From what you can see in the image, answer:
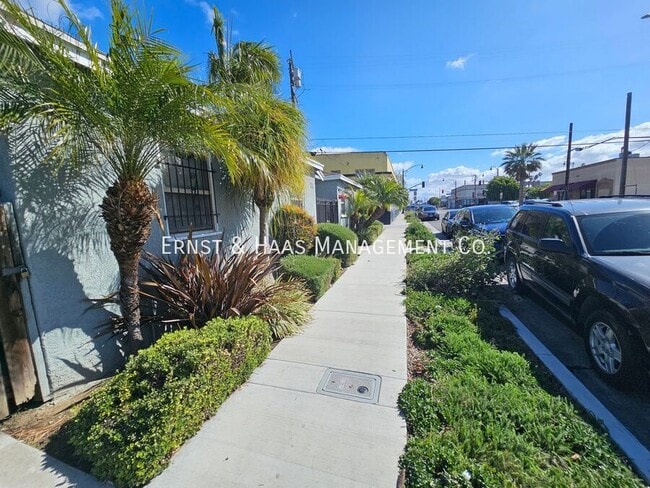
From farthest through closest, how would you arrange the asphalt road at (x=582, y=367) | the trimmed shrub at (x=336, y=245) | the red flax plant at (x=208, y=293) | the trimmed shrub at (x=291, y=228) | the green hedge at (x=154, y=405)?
the trimmed shrub at (x=336, y=245) → the trimmed shrub at (x=291, y=228) → the red flax plant at (x=208, y=293) → the asphalt road at (x=582, y=367) → the green hedge at (x=154, y=405)

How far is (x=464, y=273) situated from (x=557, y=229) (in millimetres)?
1664

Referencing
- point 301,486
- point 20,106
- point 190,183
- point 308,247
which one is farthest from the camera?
point 308,247

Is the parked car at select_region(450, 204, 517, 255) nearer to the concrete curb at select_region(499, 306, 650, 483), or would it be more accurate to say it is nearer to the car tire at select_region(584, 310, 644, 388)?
the concrete curb at select_region(499, 306, 650, 483)

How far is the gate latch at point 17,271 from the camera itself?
262cm

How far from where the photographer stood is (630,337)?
2.75 meters

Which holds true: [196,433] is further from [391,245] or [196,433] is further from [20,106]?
[391,245]

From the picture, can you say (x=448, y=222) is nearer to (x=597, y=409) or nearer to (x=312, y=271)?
(x=312, y=271)

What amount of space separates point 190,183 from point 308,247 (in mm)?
3616

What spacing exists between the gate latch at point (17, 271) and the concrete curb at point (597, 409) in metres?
5.17

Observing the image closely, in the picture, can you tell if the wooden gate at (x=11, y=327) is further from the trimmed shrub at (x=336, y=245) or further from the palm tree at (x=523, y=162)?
the palm tree at (x=523, y=162)

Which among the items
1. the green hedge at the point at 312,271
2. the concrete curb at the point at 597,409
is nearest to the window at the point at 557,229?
the concrete curb at the point at 597,409

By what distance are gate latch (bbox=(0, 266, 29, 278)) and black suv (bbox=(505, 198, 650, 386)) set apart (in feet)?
18.3

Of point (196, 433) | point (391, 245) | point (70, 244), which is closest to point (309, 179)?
point (391, 245)

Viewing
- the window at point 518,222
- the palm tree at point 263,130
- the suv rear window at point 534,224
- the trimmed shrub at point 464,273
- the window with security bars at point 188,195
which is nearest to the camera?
the window with security bars at point 188,195
